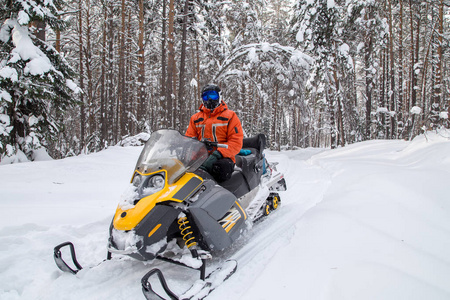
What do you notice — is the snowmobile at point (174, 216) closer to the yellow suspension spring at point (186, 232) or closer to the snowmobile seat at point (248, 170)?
the yellow suspension spring at point (186, 232)

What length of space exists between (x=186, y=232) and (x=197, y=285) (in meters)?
0.46

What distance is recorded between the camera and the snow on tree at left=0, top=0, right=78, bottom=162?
6.19 metres

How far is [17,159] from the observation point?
652cm

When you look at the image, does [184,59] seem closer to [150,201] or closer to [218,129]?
[218,129]

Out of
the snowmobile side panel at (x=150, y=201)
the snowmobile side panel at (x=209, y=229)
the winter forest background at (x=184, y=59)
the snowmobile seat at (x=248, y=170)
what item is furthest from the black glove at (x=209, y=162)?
the winter forest background at (x=184, y=59)

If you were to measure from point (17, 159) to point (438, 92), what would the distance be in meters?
16.0

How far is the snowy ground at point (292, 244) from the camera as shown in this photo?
2129mm

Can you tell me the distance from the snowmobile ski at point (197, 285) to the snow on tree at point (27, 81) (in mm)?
5919

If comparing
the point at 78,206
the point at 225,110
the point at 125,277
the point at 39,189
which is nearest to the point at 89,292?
the point at 125,277

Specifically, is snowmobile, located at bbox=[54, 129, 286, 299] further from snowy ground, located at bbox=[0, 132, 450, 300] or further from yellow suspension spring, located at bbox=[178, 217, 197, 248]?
snowy ground, located at bbox=[0, 132, 450, 300]

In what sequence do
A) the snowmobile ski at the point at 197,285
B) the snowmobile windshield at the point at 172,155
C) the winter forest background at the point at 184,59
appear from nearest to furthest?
the snowmobile ski at the point at 197,285
the snowmobile windshield at the point at 172,155
the winter forest background at the point at 184,59

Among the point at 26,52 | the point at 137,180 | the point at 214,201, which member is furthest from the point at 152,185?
the point at 26,52

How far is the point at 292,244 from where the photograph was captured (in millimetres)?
2984

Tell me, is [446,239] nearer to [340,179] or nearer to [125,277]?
[125,277]
